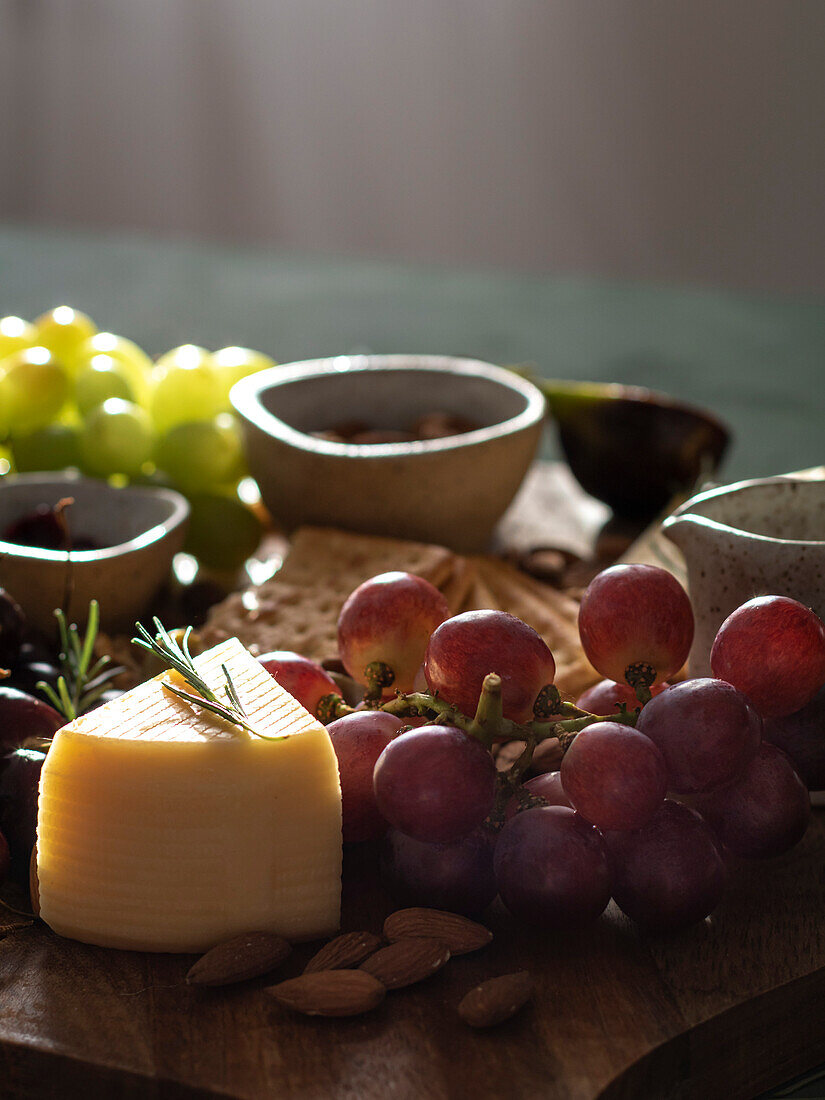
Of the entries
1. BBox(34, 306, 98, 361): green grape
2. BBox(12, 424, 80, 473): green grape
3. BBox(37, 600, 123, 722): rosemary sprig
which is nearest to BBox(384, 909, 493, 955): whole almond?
BBox(37, 600, 123, 722): rosemary sprig

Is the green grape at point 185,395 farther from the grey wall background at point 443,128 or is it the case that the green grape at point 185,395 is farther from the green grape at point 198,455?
the grey wall background at point 443,128

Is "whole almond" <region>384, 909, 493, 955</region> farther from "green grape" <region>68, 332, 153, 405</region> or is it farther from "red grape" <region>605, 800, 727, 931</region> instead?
"green grape" <region>68, 332, 153, 405</region>

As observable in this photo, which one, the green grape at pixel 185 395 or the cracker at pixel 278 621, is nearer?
the cracker at pixel 278 621

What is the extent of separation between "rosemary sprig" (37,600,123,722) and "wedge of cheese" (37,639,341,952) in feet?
0.31

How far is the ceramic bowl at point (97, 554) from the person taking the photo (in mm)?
812

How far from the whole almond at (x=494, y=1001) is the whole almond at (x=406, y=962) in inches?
1.0

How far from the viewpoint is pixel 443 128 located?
2.95 metres

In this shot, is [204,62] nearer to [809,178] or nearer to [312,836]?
[809,178]

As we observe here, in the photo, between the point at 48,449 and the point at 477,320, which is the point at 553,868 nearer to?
the point at 48,449

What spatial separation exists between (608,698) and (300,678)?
173 millimetres

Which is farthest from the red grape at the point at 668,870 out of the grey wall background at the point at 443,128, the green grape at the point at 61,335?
the grey wall background at the point at 443,128

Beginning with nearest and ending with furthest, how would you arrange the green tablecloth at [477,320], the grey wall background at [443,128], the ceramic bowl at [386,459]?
the ceramic bowl at [386,459]
the green tablecloth at [477,320]
the grey wall background at [443,128]

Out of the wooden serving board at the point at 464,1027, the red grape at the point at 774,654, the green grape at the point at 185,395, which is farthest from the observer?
the green grape at the point at 185,395

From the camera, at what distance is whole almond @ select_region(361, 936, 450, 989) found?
55cm
